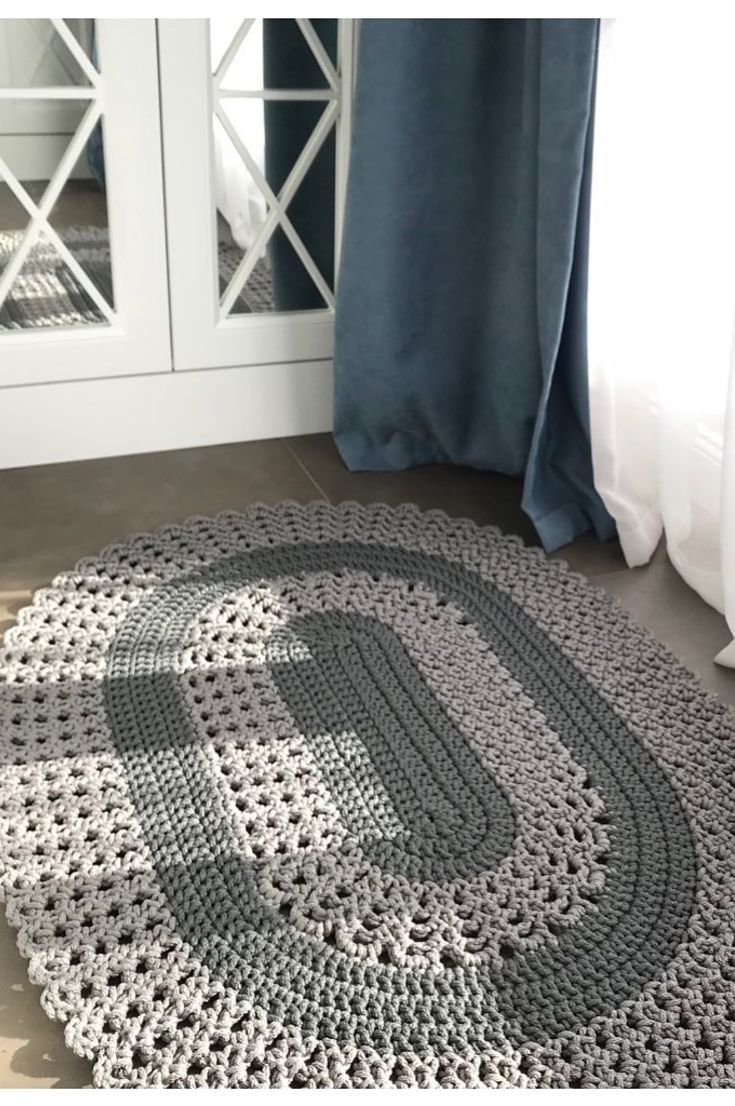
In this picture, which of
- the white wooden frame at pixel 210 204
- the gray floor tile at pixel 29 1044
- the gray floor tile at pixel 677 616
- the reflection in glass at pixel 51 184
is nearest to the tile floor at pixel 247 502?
the gray floor tile at pixel 677 616

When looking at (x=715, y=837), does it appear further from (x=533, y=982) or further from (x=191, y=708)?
(x=191, y=708)

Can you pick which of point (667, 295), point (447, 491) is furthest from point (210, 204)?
point (667, 295)

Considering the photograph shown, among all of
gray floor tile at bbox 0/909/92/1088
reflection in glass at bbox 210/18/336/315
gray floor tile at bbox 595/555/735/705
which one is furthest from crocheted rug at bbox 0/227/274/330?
gray floor tile at bbox 0/909/92/1088

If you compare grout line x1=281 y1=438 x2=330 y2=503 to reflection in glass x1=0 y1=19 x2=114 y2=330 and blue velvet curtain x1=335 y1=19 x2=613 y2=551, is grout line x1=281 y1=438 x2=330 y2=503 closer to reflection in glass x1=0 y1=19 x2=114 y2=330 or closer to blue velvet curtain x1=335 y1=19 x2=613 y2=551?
blue velvet curtain x1=335 y1=19 x2=613 y2=551

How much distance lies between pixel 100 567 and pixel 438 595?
1.89 feet

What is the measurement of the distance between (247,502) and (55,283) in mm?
571

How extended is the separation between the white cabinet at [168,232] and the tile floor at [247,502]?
0.08 metres

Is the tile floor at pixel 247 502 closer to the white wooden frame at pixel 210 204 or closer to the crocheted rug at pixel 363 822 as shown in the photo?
the crocheted rug at pixel 363 822

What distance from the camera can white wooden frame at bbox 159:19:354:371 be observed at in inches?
93.3

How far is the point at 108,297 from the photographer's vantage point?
2.51m

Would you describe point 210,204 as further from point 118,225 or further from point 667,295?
point 667,295

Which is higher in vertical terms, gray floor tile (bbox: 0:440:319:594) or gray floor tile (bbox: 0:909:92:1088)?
gray floor tile (bbox: 0:440:319:594)

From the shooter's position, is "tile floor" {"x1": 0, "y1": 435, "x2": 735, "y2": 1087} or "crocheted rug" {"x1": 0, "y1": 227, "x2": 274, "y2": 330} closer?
"tile floor" {"x1": 0, "y1": 435, "x2": 735, "y2": 1087}

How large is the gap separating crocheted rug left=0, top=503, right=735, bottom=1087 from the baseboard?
423mm
